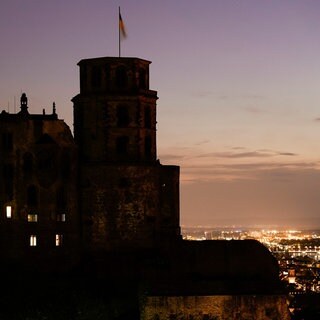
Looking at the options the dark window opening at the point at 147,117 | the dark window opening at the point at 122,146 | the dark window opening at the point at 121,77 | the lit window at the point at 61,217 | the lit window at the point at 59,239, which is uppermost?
the dark window opening at the point at 121,77

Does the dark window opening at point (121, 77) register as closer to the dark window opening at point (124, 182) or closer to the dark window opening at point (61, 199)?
the dark window opening at point (124, 182)

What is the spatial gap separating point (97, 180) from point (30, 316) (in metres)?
13.1

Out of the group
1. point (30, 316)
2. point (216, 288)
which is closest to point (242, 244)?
point (216, 288)

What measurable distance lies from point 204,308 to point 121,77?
21.5 metres

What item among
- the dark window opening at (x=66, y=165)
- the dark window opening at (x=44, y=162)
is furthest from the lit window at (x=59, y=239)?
the dark window opening at (x=44, y=162)

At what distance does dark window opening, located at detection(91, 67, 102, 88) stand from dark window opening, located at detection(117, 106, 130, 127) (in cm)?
276

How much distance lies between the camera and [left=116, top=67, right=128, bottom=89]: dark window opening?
257 ft

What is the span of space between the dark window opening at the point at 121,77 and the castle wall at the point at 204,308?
19205 millimetres

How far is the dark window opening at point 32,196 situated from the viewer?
74562 mm

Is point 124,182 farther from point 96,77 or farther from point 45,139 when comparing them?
point 96,77

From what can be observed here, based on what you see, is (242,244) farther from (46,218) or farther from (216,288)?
(46,218)

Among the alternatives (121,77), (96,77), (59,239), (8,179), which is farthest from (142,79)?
(59,239)

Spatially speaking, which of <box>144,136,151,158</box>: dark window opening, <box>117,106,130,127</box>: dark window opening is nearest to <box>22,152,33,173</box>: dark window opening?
<box>117,106,130,127</box>: dark window opening

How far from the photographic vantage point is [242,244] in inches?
2852
